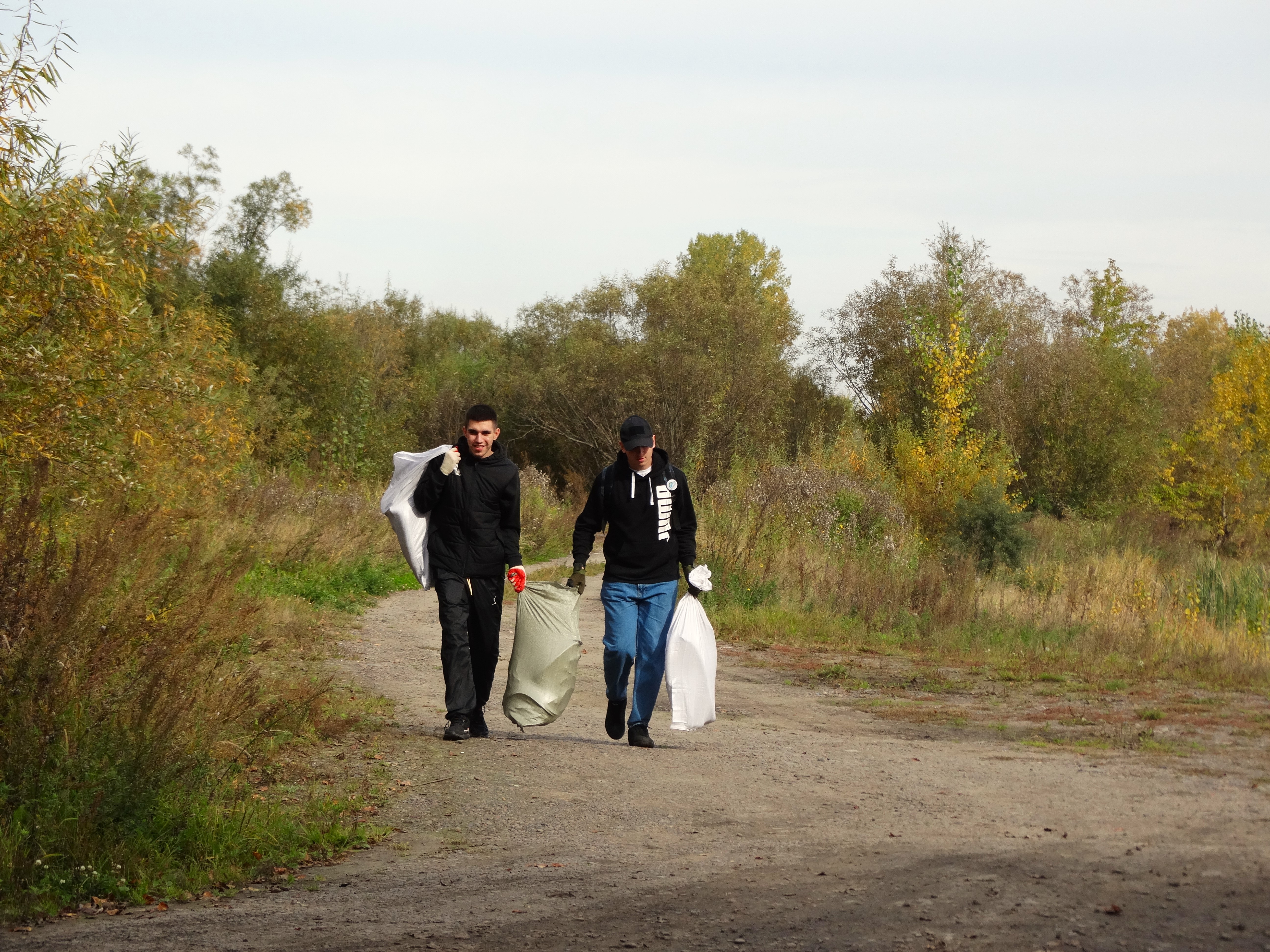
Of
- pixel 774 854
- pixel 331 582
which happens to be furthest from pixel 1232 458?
pixel 774 854

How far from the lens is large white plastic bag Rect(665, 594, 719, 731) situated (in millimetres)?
8227

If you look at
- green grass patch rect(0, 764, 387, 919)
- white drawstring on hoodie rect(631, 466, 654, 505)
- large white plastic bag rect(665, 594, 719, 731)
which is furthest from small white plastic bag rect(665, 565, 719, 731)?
green grass patch rect(0, 764, 387, 919)

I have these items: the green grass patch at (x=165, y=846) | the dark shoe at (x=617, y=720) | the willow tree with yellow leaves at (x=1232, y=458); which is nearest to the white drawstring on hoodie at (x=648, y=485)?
the dark shoe at (x=617, y=720)

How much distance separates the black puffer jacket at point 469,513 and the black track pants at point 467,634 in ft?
0.31

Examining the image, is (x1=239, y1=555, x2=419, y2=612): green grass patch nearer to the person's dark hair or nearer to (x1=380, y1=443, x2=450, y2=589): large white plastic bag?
(x1=380, y1=443, x2=450, y2=589): large white plastic bag

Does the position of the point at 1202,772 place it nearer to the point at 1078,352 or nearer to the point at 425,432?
the point at 1078,352

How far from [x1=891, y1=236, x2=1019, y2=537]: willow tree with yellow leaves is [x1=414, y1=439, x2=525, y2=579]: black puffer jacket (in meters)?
14.5

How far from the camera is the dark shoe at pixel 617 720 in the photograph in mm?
8453

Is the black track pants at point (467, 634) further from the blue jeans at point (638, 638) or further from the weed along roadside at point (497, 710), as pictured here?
the blue jeans at point (638, 638)

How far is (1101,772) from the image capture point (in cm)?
740

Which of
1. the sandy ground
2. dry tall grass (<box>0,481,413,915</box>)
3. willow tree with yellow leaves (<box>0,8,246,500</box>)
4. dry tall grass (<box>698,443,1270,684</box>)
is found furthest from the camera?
dry tall grass (<box>698,443,1270,684</box>)

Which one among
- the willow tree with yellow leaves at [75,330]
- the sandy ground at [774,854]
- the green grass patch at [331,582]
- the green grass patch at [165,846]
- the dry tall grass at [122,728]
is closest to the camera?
the sandy ground at [774,854]

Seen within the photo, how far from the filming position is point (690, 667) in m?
8.28

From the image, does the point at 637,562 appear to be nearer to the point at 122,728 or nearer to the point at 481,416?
the point at 481,416
